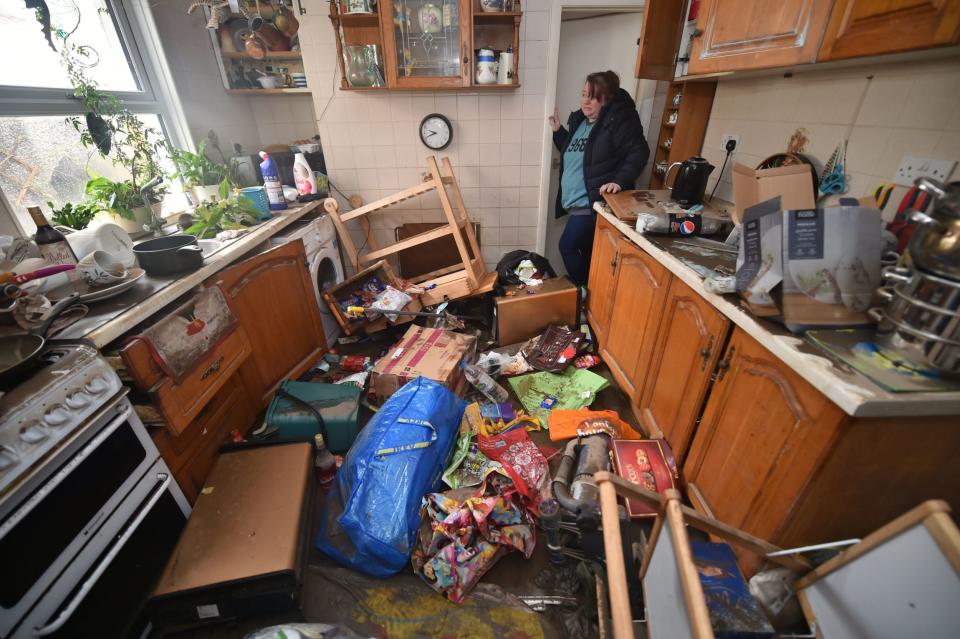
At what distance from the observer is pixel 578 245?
270cm

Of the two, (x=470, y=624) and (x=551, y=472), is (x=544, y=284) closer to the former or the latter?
(x=551, y=472)

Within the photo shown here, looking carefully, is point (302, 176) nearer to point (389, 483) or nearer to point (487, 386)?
point (487, 386)

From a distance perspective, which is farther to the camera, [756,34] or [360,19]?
[360,19]

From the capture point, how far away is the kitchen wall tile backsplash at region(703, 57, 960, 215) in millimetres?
1094

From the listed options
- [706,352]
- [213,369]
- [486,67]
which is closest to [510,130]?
[486,67]

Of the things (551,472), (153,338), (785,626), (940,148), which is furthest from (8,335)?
(940,148)

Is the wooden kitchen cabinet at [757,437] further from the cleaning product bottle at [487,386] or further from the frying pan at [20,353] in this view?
the frying pan at [20,353]

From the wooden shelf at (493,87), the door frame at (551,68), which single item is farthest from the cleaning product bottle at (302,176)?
the door frame at (551,68)

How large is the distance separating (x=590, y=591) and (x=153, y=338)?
1503 millimetres

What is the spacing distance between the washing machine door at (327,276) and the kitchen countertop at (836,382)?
2.05 m

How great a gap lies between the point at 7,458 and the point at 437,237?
211 centimetres

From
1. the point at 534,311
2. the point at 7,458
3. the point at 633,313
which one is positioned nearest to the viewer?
the point at 7,458

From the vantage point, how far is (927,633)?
642 millimetres

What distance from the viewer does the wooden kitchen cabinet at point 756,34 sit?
114 cm
